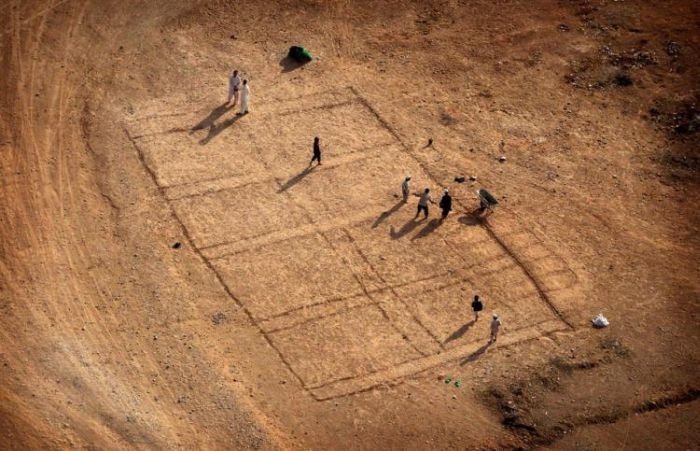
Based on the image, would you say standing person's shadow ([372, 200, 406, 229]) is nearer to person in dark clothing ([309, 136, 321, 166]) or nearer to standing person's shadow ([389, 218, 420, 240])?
standing person's shadow ([389, 218, 420, 240])

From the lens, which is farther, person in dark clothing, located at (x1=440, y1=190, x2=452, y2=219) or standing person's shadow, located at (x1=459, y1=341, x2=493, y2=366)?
person in dark clothing, located at (x1=440, y1=190, x2=452, y2=219)

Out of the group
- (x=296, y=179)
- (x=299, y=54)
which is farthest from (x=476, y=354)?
(x=299, y=54)

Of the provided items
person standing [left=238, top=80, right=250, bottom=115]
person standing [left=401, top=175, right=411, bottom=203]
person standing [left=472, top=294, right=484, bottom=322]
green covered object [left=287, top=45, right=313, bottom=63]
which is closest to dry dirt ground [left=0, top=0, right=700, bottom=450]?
person standing [left=238, top=80, right=250, bottom=115]

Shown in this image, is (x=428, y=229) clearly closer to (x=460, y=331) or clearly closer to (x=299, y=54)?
(x=460, y=331)

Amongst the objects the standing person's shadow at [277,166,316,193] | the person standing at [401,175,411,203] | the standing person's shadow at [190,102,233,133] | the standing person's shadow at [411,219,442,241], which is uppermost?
A: the person standing at [401,175,411,203]

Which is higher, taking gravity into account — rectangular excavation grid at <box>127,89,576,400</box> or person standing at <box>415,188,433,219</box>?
person standing at <box>415,188,433,219</box>

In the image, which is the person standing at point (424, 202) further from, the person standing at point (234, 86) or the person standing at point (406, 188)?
the person standing at point (234, 86)

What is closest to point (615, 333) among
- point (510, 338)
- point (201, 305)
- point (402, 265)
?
point (510, 338)

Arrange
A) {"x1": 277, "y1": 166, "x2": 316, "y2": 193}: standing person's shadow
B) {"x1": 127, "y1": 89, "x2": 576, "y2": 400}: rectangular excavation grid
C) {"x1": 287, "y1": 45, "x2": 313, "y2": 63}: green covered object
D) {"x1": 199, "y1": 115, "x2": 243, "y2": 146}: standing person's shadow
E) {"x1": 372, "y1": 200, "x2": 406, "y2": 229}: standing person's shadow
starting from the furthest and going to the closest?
{"x1": 287, "y1": 45, "x2": 313, "y2": 63}: green covered object → {"x1": 199, "y1": 115, "x2": 243, "y2": 146}: standing person's shadow → {"x1": 277, "y1": 166, "x2": 316, "y2": 193}: standing person's shadow → {"x1": 372, "y1": 200, "x2": 406, "y2": 229}: standing person's shadow → {"x1": 127, "y1": 89, "x2": 576, "y2": 400}: rectangular excavation grid

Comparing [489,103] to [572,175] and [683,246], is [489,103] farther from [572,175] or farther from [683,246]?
[683,246]

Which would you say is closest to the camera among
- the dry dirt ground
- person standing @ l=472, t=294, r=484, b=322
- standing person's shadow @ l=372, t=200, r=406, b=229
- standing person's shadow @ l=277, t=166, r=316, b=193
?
the dry dirt ground
